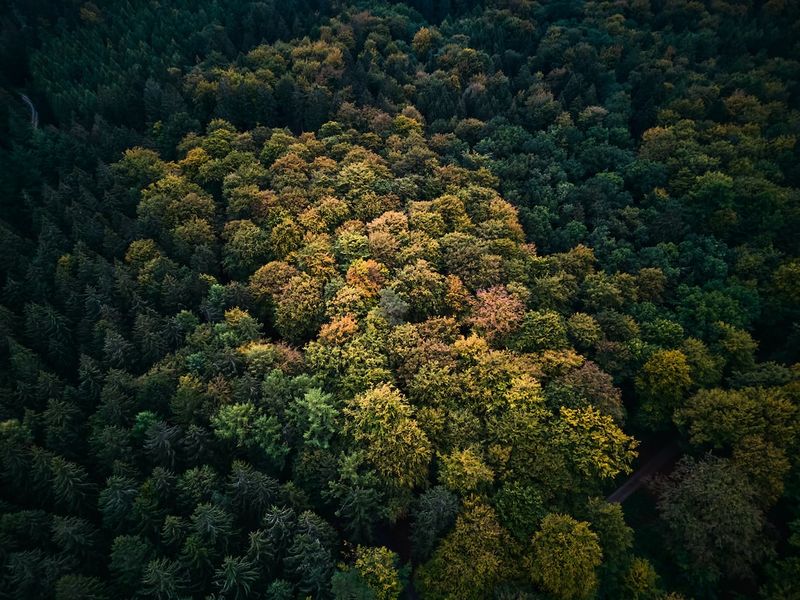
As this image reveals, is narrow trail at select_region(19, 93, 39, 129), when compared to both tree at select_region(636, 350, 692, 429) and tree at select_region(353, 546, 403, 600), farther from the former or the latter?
tree at select_region(636, 350, 692, 429)

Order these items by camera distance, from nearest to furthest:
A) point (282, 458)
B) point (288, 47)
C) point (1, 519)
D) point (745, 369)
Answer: point (1, 519)
point (282, 458)
point (745, 369)
point (288, 47)

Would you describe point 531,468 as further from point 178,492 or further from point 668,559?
point 178,492

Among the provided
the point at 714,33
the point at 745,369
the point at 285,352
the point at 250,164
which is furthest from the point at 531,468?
the point at 714,33

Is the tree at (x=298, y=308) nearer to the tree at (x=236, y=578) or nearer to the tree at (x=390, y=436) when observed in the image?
the tree at (x=390, y=436)

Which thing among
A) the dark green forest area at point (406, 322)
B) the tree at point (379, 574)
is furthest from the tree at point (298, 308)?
the tree at point (379, 574)

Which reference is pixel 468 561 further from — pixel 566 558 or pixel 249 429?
pixel 249 429

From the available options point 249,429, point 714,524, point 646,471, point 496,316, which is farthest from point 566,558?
point 249,429
